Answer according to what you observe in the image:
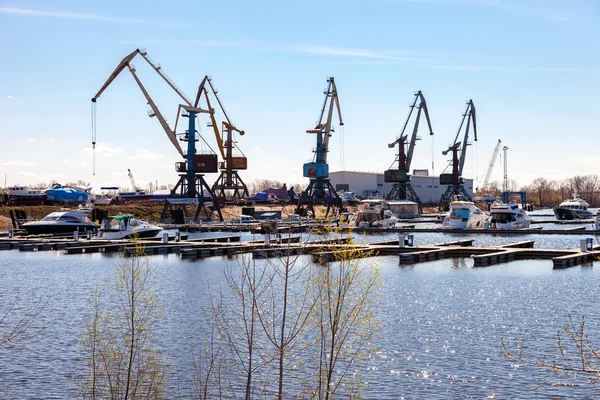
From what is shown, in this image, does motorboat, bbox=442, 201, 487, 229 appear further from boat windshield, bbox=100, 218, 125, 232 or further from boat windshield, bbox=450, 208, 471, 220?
boat windshield, bbox=100, 218, 125, 232

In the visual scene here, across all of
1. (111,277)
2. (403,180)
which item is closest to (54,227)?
(111,277)

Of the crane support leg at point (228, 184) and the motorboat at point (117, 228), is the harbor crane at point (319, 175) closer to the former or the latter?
the crane support leg at point (228, 184)

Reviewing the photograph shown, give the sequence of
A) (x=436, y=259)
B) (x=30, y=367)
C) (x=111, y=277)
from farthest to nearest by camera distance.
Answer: (x=436, y=259) < (x=111, y=277) < (x=30, y=367)

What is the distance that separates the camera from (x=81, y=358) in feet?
75.4

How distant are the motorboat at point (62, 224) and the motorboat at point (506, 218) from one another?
4240cm

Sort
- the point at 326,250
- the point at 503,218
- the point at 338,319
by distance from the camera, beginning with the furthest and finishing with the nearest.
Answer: the point at 503,218, the point at 326,250, the point at 338,319

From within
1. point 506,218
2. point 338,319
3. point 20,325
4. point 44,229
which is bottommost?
point 20,325

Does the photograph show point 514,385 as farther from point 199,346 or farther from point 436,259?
point 436,259

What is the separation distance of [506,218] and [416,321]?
5329 centimetres

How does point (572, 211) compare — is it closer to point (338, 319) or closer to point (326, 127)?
point (326, 127)

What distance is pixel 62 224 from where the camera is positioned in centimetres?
7188

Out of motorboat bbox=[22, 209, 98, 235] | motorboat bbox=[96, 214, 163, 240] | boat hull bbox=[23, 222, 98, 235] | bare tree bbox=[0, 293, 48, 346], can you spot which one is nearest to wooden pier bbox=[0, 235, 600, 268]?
motorboat bbox=[96, 214, 163, 240]

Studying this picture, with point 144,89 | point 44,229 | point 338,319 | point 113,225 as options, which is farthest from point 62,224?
point 338,319

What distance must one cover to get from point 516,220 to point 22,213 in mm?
60537
